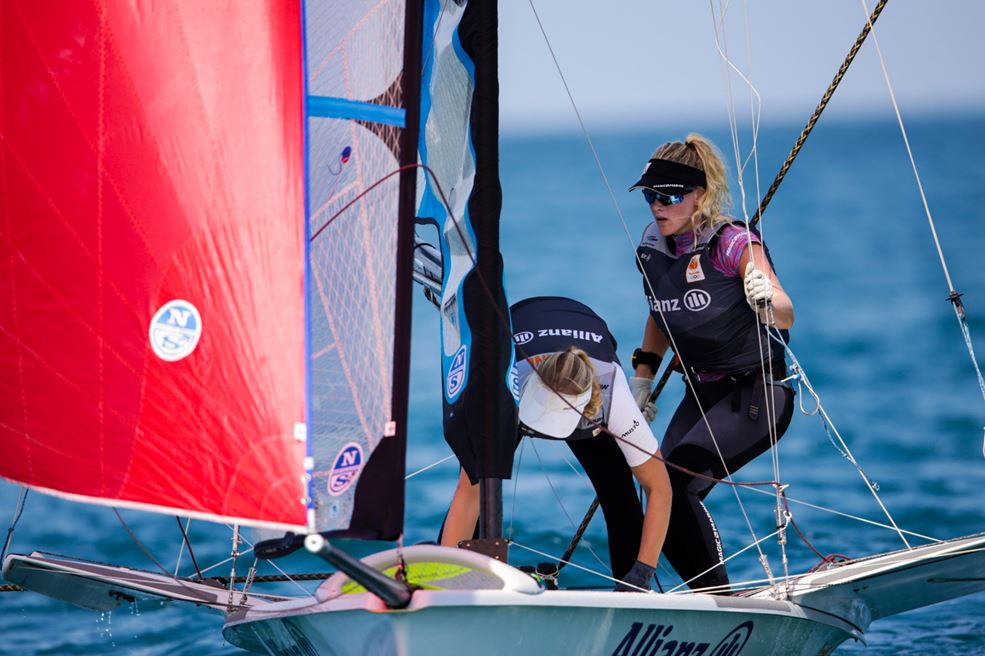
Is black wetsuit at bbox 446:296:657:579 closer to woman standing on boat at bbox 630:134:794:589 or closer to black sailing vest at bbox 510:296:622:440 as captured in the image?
black sailing vest at bbox 510:296:622:440

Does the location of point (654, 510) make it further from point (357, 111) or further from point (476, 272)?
point (357, 111)

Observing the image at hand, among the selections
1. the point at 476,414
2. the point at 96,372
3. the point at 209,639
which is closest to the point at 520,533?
the point at 209,639

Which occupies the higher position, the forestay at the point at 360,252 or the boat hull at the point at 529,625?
the forestay at the point at 360,252

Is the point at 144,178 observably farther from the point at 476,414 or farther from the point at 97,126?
the point at 476,414

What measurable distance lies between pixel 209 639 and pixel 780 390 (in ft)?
7.45

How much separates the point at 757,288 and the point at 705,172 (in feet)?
1.27

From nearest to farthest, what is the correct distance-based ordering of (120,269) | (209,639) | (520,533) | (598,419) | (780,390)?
(120,269) < (598,419) < (780,390) < (209,639) < (520,533)

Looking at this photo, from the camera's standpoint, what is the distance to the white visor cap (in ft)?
11.3

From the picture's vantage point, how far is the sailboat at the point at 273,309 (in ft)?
8.72

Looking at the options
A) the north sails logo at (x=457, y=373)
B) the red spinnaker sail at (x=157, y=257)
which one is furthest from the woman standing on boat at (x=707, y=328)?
the red spinnaker sail at (x=157, y=257)

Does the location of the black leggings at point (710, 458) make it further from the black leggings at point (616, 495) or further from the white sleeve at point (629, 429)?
the white sleeve at point (629, 429)

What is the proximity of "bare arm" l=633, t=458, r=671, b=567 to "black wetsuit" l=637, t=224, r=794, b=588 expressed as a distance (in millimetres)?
204

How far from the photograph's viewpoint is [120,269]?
2.78 m

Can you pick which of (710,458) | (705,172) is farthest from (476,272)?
(710,458)
